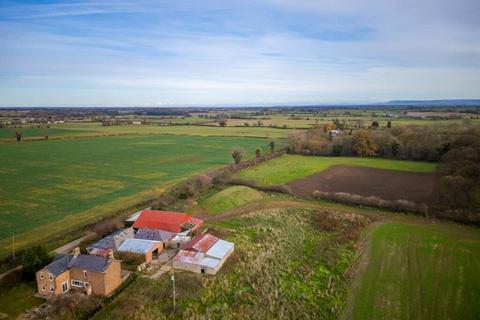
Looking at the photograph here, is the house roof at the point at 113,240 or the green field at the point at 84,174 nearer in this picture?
the house roof at the point at 113,240

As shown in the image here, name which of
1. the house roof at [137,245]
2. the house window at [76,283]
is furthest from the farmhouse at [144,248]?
the house window at [76,283]

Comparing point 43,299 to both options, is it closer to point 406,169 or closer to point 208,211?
point 208,211

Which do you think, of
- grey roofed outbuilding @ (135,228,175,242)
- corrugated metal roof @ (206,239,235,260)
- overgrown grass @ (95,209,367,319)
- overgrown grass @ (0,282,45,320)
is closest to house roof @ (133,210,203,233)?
grey roofed outbuilding @ (135,228,175,242)

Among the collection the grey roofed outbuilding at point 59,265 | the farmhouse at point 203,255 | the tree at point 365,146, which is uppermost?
the tree at point 365,146

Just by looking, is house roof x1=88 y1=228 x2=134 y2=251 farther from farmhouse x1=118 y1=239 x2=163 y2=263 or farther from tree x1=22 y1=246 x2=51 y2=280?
tree x1=22 y1=246 x2=51 y2=280

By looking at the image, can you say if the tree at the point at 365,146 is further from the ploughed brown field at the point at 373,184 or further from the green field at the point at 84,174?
the green field at the point at 84,174
